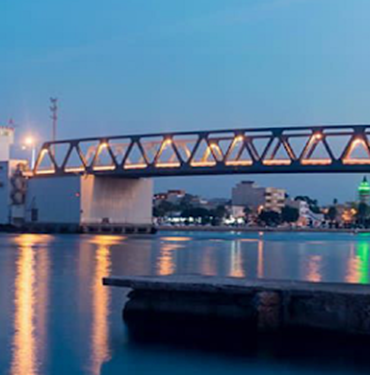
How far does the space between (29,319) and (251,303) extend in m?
4.75

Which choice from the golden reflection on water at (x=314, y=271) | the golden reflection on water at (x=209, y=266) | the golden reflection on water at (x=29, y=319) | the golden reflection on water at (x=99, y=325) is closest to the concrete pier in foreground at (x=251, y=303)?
the golden reflection on water at (x=99, y=325)

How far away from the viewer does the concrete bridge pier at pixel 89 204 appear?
265 ft

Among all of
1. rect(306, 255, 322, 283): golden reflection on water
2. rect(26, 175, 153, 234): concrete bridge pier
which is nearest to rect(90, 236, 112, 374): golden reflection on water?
rect(306, 255, 322, 283): golden reflection on water

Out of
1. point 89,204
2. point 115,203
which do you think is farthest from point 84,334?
point 115,203

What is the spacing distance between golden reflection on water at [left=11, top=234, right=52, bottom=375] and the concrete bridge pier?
49.6m

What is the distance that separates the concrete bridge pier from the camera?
8075 cm

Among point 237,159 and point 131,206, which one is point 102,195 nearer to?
point 131,206

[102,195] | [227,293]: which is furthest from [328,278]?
[102,195]

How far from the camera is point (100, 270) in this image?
103 ft

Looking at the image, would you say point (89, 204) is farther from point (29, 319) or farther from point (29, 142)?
point (29, 319)

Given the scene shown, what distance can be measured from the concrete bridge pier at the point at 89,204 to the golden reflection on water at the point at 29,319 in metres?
49.6

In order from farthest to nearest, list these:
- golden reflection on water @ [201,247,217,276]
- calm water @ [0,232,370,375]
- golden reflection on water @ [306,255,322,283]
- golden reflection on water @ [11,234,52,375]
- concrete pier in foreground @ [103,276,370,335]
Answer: golden reflection on water @ [201,247,217,276] < golden reflection on water @ [306,255,322,283] < concrete pier in foreground @ [103,276,370,335] < golden reflection on water @ [11,234,52,375] < calm water @ [0,232,370,375]

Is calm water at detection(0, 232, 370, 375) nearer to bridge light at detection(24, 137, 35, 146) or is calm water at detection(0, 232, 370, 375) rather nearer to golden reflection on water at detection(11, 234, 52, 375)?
golden reflection on water at detection(11, 234, 52, 375)

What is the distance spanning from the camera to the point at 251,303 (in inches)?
656
